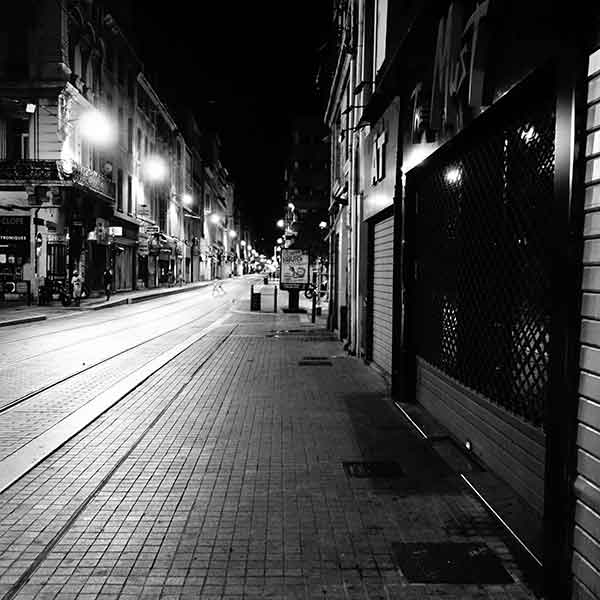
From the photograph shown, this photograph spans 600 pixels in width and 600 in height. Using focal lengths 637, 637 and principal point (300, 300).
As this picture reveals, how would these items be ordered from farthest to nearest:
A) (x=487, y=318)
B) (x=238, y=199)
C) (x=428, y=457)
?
(x=238, y=199)
(x=428, y=457)
(x=487, y=318)

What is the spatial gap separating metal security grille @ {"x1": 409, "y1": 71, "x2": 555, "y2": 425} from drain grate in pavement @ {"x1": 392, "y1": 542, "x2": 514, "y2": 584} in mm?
1164

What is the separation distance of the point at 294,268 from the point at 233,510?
24032 mm

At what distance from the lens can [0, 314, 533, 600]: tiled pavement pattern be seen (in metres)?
3.76

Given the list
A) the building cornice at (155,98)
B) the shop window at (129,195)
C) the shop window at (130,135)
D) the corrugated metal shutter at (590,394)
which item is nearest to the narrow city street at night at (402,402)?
the corrugated metal shutter at (590,394)

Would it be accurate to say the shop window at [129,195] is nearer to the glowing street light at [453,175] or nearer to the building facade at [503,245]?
the building facade at [503,245]

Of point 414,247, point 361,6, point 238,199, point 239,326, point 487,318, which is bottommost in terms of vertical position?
point 239,326

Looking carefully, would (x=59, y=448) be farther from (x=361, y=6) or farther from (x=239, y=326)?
(x=239, y=326)

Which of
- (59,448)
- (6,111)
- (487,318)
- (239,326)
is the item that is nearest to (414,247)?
(487,318)

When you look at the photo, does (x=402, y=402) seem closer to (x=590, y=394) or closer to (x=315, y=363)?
(x=315, y=363)

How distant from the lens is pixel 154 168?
5566cm

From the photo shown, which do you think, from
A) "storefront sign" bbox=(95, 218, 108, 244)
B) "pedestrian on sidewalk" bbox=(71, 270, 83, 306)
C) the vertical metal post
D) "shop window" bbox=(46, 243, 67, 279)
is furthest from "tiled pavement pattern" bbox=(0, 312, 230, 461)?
"storefront sign" bbox=(95, 218, 108, 244)

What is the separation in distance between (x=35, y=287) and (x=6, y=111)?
9170 millimetres

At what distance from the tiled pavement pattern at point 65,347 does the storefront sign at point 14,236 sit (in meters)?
8.13

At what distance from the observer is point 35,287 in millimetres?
31359
